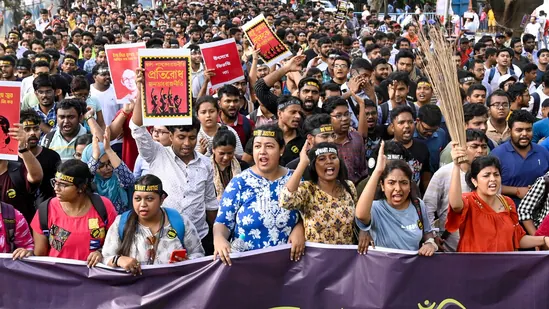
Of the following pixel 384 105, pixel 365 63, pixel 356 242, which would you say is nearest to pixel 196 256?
pixel 356 242

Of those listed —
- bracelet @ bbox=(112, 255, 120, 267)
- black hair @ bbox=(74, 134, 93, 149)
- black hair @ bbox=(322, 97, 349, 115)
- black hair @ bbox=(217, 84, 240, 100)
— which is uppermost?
black hair @ bbox=(217, 84, 240, 100)

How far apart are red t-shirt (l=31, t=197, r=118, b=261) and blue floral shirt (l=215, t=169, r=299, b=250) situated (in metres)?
0.83

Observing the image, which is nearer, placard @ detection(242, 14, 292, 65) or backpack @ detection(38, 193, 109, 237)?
backpack @ detection(38, 193, 109, 237)

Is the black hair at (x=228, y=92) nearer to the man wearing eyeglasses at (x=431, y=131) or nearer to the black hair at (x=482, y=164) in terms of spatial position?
the man wearing eyeglasses at (x=431, y=131)

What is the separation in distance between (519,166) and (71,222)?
3741 millimetres

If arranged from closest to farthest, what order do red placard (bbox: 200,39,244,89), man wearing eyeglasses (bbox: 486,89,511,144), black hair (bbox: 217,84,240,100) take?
1. black hair (bbox: 217,84,240,100)
2. man wearing eyeglasses (bbox: 486,89,511,144)
3. red placard (bbox: 200,39,244,89)

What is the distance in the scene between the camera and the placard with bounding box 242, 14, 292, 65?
31.0 feet

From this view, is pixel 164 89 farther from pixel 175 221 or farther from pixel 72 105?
pixel 72 105

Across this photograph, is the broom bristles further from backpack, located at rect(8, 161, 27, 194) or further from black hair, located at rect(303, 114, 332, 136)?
Result: backpack, located at rect(8, 161, 27, 194)

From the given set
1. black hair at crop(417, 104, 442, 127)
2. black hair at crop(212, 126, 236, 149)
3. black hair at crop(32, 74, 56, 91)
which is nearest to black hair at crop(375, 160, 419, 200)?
black hair at crop(212, 126, 236, 149)

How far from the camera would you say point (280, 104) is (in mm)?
7188

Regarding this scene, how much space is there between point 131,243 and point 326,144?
140 cm

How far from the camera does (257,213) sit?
4980 mm

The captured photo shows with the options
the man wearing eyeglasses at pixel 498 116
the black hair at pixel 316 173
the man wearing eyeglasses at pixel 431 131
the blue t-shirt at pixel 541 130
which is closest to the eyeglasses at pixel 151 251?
the black hair at pixel 316 173
